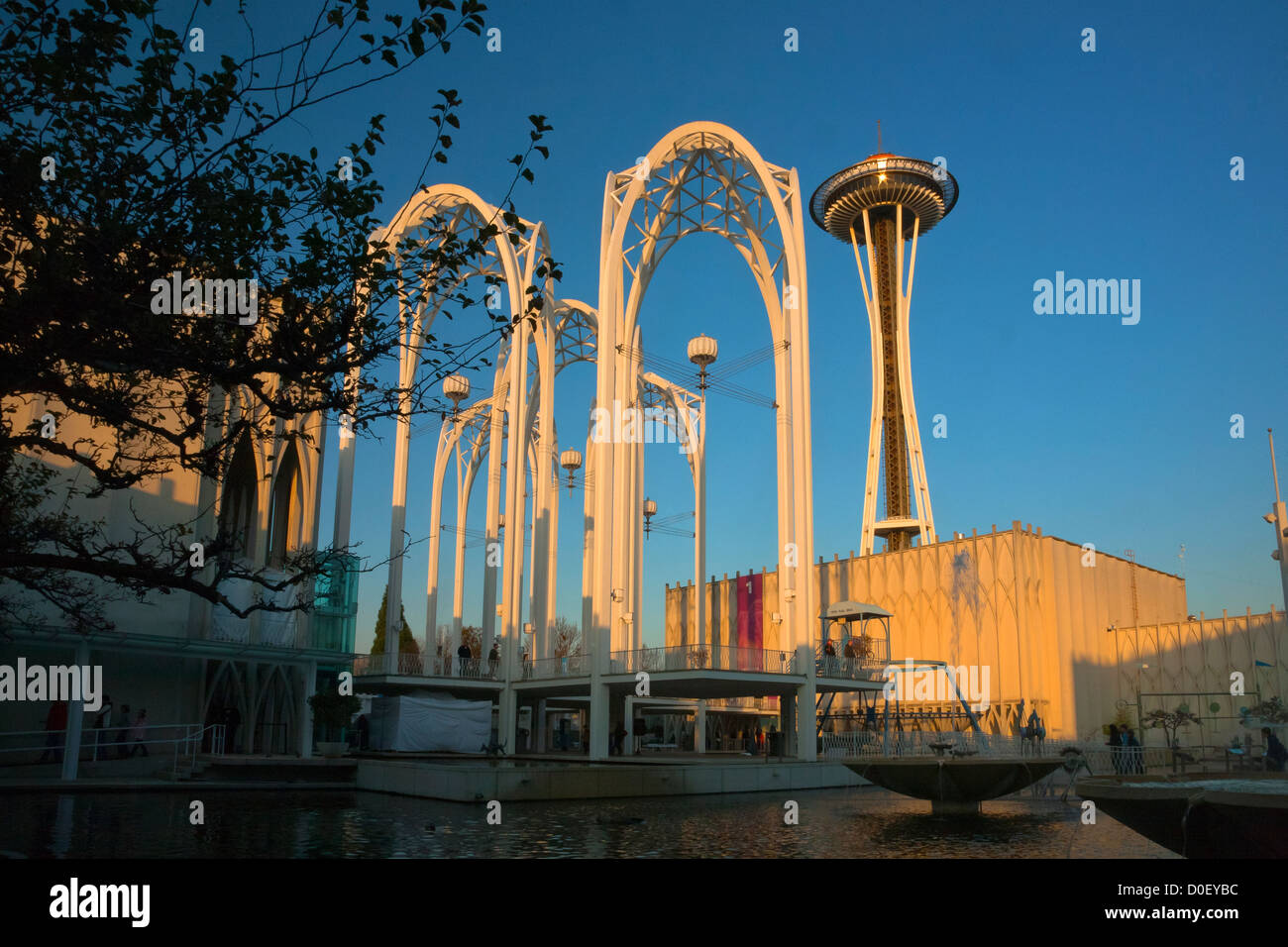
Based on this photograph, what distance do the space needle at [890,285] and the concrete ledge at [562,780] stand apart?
45.8 m

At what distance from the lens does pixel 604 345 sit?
3070cm

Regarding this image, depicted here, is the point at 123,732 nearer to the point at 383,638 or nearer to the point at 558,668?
the point at 558,668

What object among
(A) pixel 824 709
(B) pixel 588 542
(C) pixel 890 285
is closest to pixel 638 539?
(B) pixel 588 542

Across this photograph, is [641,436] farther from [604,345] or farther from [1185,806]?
A: [1185,806]

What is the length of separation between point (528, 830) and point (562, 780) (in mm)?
4943

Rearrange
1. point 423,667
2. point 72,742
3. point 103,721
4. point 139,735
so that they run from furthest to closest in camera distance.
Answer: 1. point 423,667
2. point 139,735
3. point 103,721
4. point 72,742

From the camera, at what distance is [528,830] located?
12.7 m

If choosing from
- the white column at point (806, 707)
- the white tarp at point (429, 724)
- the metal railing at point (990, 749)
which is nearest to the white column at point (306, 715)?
the white tarp at point (429, 724)

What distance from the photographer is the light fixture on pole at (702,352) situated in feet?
117

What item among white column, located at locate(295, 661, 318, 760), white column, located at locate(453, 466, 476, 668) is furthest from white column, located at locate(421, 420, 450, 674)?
white column, located at locate(295, 661, 318, 760)

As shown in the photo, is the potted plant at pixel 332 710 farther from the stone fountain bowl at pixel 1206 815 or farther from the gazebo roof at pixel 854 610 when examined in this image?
the stone fountain bowl at pixel 1206 815
